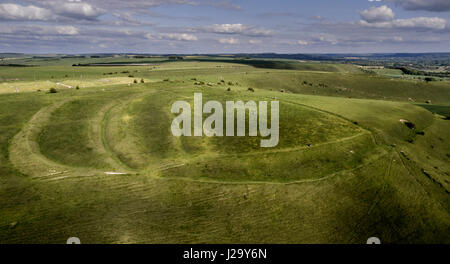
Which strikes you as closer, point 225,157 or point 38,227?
point 38,227

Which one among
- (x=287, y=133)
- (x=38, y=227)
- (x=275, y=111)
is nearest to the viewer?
(x=38, y=227)

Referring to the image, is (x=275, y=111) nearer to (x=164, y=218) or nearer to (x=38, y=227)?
(x=164, y=218)

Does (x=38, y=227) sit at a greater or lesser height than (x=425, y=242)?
greater

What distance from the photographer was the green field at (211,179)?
144 ft

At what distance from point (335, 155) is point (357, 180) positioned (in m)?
9.70

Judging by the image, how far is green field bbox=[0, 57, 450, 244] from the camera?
43.8m

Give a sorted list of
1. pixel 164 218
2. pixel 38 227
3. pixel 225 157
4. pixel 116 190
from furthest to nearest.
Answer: pixel 225 157 → pixel 116 190 → pixel 164 218 → pixel 38 227

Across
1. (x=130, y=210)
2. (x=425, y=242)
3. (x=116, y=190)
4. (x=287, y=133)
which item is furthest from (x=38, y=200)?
(x=425, y=242)

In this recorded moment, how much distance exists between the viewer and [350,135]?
79.2 metres

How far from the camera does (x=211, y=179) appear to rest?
57.3 m

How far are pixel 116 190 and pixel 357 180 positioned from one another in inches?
1985

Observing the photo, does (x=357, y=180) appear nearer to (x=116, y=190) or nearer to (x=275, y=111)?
(x=275, y=111)

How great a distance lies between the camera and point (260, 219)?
4700cm

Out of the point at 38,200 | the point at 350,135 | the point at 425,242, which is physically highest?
the point at 350,135
